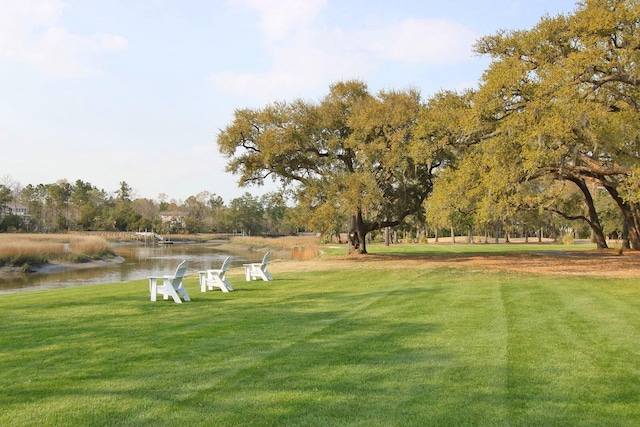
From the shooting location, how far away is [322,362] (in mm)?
5777

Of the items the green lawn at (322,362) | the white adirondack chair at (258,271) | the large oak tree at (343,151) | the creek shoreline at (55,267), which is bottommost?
the creek shoreline at (55,267)

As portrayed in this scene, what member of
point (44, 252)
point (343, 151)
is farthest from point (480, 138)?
point (44, 252)

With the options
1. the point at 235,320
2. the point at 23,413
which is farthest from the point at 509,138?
the point at 23,413

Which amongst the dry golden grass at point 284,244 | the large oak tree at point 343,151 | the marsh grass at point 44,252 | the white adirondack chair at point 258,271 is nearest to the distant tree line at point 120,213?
the dry golden grass at point 284,244

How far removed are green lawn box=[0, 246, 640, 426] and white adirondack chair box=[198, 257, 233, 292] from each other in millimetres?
1956

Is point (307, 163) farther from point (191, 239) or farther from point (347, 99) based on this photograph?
point (191, 239)

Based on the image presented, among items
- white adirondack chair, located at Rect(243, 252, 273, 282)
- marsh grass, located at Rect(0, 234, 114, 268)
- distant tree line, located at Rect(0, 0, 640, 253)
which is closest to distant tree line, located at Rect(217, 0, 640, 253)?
distant tree line, located at Rect(0, 0, 640, 253)

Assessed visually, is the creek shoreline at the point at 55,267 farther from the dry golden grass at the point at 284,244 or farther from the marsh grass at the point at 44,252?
the dry golden grass at the point at 284,244

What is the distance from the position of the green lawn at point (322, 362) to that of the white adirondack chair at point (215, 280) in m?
1.96

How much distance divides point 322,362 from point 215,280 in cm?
749

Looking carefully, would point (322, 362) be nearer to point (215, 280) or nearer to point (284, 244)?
point (215, 280)

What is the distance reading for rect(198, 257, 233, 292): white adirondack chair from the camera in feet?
41.1

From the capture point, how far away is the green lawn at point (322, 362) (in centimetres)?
432

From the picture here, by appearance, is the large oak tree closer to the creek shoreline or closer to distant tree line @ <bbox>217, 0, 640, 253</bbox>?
distant tree line @ <bbox>217, 0, 640, 253</bbox>
